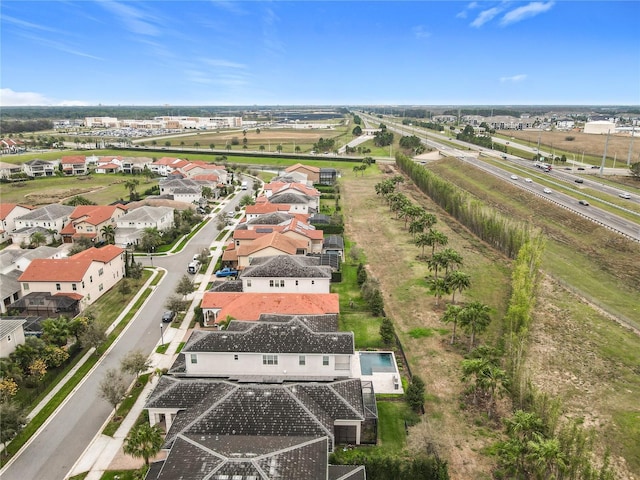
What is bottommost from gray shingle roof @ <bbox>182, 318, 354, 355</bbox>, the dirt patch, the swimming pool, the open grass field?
the swimming pool

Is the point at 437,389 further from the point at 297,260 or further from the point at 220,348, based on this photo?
the point at 297,260

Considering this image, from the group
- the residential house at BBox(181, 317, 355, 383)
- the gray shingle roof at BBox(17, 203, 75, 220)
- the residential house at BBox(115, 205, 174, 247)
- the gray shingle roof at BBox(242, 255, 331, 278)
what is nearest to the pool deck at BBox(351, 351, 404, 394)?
the residential house at BBox(181, 317, 355, 383)

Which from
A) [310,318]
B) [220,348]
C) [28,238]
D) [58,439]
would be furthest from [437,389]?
[28,238]

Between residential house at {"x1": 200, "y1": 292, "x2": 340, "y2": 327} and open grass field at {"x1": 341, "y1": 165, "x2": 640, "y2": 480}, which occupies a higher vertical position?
residential house at {"x1": 200, "y1": 292, "x2": 340, "y2": 327}

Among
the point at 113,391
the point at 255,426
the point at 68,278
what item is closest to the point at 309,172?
the point at 68,278

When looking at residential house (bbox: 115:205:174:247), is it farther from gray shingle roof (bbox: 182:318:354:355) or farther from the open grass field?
gray shingle roof (bbox: 182:318:354:355)

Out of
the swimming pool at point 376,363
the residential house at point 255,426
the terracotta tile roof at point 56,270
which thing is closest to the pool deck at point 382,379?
the swimming pool at point 376,363
